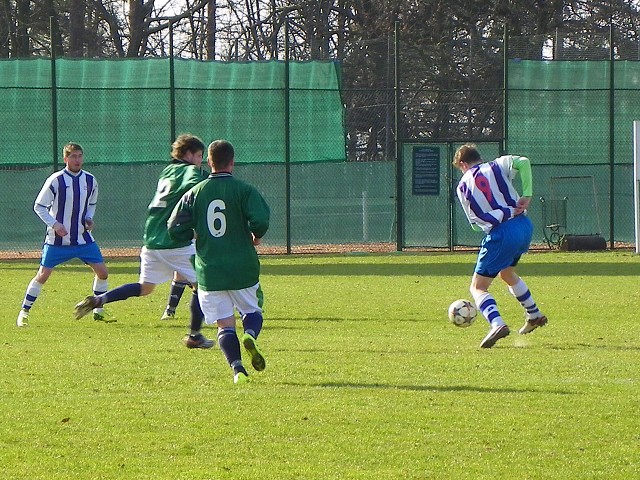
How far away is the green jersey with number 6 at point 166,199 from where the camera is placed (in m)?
10.4

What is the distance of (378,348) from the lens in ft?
33.5

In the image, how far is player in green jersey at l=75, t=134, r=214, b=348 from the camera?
10.2 m

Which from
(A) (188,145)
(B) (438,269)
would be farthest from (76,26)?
(A) (188,145)

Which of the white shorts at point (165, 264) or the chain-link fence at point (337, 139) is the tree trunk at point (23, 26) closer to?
the chain-link fence at point (337, 139)

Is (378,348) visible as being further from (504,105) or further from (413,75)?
(413,75)

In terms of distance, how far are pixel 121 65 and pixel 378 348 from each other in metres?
14.9

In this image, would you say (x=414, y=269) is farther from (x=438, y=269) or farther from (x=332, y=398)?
(x=332, y=398)

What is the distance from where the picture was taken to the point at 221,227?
8.12 meters

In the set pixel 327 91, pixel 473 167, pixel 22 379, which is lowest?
pixel 22 379

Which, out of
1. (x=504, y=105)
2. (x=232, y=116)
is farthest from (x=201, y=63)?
(x=504, y=105)

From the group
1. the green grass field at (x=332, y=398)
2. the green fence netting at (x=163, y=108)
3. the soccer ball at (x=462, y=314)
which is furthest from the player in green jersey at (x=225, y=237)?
the green fence netting at (x=163, y=108)

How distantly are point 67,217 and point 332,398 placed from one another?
5366 millimetres

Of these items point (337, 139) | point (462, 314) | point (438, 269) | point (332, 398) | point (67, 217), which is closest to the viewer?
point (332, 398)

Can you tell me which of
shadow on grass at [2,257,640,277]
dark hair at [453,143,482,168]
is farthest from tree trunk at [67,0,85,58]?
dark hair at [453,143,482,168]
